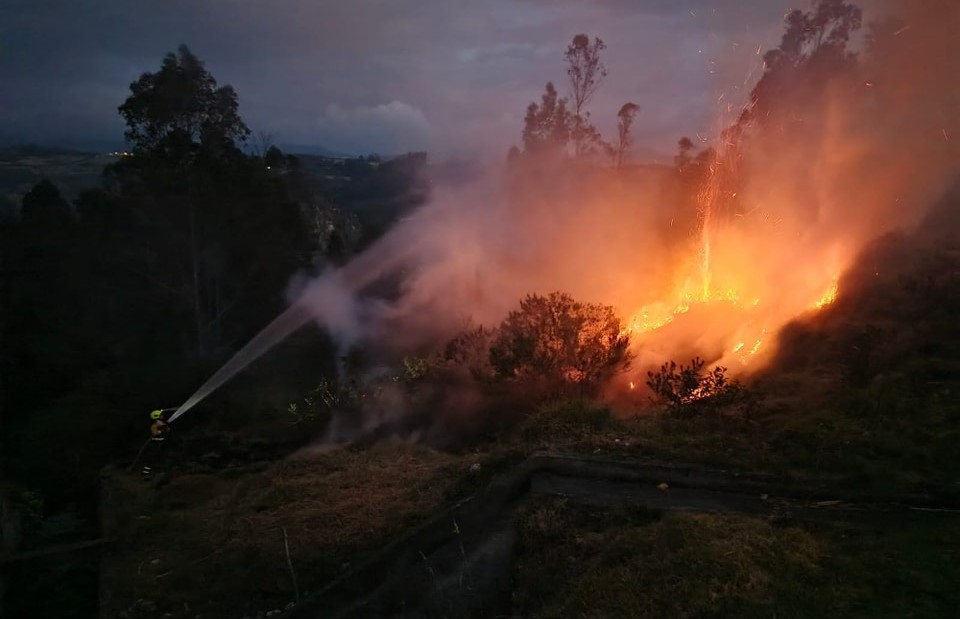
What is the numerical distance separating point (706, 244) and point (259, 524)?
60.2 feet

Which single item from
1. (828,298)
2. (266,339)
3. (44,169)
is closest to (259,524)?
(828,298)

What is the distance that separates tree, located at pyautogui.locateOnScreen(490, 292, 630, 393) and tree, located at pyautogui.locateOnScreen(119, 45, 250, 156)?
16.1m

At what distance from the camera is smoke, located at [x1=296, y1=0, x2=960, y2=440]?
18.7m

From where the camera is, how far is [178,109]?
23.7 meters

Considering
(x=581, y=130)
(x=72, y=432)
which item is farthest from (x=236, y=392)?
(x=581, y=130)

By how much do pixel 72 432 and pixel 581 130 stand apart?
30.2 meters

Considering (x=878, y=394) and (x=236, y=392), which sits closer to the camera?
(x=878, y=394)

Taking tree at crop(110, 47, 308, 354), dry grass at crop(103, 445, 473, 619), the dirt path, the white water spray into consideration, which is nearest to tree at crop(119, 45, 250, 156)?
tree at crop(110, 47, 308, 354)

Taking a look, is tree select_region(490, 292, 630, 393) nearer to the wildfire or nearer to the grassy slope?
the grassy slope

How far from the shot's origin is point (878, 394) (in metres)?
11.5

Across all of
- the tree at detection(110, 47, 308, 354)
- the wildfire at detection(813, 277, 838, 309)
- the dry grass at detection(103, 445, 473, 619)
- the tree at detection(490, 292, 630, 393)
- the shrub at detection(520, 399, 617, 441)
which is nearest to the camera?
the dry grass at detection(103, 445, 473, 619)

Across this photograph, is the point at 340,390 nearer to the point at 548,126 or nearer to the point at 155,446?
the point at 155,446

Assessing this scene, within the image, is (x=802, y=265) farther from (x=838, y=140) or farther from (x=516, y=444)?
→ (x=516, y=444)

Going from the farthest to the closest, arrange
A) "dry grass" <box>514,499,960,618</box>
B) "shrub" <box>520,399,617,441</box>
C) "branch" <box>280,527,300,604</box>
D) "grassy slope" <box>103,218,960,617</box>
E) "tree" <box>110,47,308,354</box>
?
1. "tree" <box>110,47,308,354</box>
2. "shrub" <box>520,399,617,441</box>
3. "branch" <box>280,527,300,604</box>
4. "grassy slope" <box>103,218,960,617</box>
5. "dry grass" <box>514,499,960,618</box>
